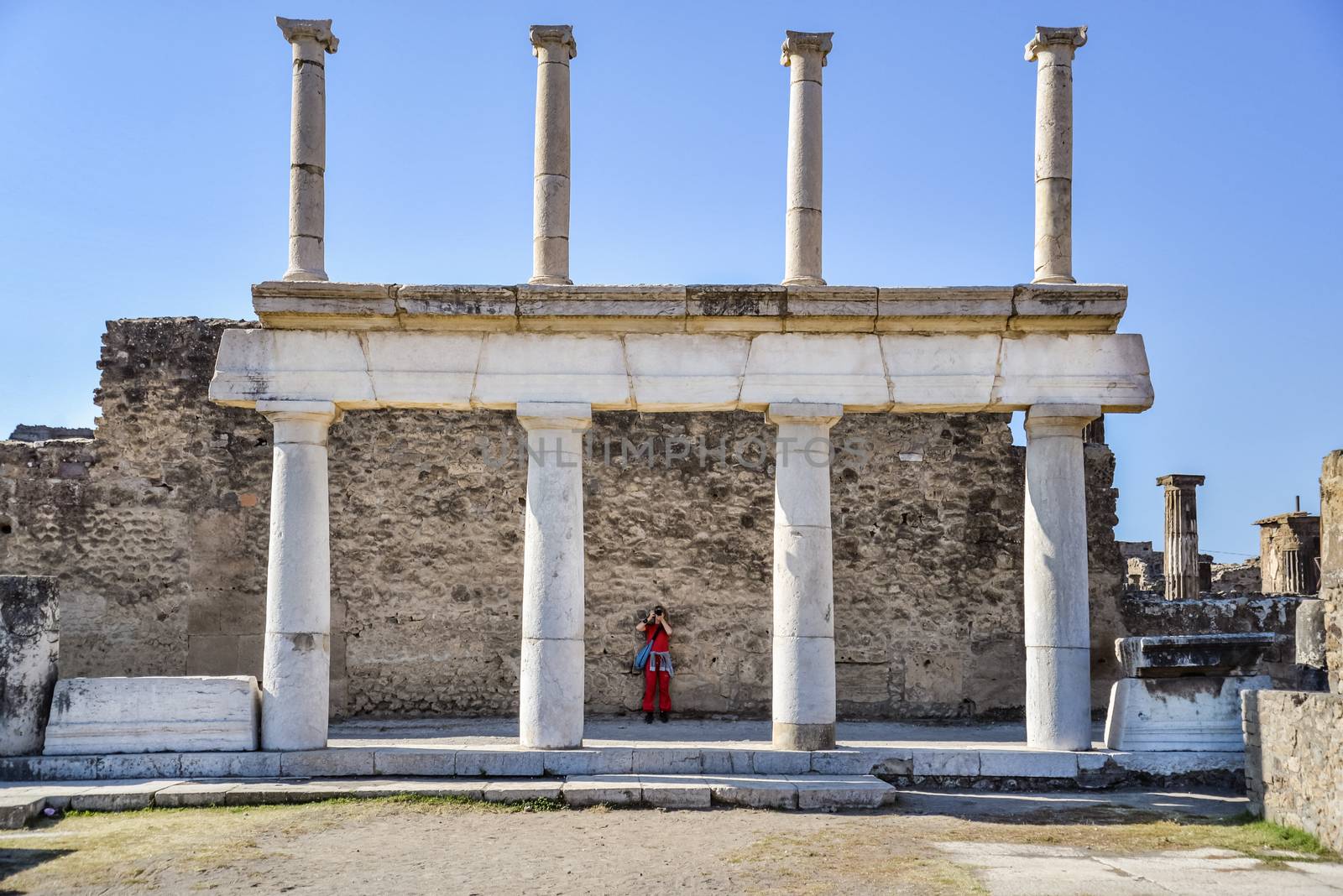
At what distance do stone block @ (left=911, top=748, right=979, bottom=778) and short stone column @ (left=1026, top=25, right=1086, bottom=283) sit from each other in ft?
12.7

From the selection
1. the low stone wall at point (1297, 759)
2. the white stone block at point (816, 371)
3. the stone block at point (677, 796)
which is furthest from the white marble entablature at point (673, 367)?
the stone block at point (677, 796)

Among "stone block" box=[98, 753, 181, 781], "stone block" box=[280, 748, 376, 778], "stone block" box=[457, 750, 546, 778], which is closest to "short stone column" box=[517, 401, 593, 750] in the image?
"stone block" box=[457, 750, 546, 778]

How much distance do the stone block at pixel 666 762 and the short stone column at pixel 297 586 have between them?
2.51 metres

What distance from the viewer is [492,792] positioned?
8797 millimetres

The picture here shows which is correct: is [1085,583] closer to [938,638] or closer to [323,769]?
[938,638]

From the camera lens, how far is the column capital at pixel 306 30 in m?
9.99

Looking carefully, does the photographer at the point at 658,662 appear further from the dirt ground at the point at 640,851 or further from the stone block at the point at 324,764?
the dirt ground at the point at 640,851

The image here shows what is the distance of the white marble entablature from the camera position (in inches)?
388

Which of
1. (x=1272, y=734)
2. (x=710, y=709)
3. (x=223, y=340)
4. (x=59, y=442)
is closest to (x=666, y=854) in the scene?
(x=1272, y=734)

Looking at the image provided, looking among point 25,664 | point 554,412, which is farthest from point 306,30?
point 25,664

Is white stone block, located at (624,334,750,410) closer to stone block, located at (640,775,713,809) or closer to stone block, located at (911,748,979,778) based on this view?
stone block, located at (640,775,713,809)

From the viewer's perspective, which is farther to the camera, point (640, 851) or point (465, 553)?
point (465, 553)

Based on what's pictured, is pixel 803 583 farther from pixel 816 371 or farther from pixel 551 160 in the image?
pixel 551 160

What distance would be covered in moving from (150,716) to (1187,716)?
26.7 ft
